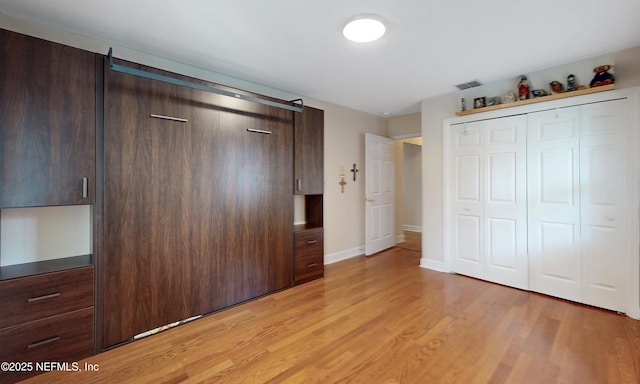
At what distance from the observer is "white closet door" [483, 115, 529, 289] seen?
125 inches

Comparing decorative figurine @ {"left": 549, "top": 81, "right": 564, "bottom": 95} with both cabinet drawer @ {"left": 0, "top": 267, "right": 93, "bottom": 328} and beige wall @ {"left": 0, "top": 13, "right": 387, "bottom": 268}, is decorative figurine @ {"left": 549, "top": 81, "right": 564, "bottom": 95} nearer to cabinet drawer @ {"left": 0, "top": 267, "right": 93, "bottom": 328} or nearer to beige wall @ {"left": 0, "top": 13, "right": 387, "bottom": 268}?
beige wall @ {"left": 0, "top": 13, "right": 387, "bottom": 268}

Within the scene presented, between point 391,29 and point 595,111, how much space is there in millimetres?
2273

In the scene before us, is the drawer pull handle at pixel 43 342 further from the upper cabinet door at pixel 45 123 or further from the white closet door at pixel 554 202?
the white closet door at pixel 554 202

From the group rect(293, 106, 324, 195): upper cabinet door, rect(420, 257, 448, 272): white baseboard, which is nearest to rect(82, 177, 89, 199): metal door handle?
rect(293, 106, 324, 195): upper cabinet door

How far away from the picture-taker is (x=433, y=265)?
156 inches

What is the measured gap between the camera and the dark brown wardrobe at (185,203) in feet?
6.89

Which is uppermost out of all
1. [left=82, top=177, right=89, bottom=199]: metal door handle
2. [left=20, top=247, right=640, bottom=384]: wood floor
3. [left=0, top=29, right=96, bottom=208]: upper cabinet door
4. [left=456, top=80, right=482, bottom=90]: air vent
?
[left=456, top=80, right=482, bottom=90]: air vent

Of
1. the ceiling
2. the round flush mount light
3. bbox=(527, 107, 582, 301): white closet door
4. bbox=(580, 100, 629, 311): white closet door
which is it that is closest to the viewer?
the ceiling

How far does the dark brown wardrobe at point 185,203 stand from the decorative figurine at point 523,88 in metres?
2.77

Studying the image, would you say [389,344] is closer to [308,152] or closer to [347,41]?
[308,152]

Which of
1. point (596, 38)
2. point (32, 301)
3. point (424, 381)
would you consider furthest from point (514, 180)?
point (32, 301)

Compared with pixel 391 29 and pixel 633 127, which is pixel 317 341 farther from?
pixel 633 127

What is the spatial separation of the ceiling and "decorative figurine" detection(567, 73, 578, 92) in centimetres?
17

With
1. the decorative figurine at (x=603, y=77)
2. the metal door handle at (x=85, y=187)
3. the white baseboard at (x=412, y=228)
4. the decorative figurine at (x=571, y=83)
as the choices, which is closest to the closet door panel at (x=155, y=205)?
the metal door handle at (x=85, y=187)
